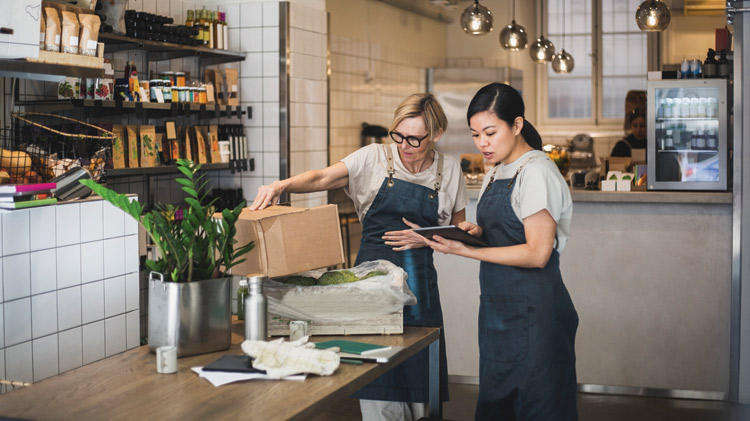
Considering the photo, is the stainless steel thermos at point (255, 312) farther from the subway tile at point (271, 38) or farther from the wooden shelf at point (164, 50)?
the subway tile at point (271, 38)

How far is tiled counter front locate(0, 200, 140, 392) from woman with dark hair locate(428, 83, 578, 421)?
1325mm

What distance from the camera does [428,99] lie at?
10.8 feet

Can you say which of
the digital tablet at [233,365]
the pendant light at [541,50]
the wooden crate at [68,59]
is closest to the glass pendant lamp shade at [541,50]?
the pendant light at [541,50]

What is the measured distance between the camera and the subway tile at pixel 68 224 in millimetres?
3049

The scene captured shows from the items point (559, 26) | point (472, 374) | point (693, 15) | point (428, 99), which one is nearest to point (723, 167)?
point (472, 374)

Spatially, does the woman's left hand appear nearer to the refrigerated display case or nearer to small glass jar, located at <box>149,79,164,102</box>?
small glass jar, located at <box>149,79,164,102</box>

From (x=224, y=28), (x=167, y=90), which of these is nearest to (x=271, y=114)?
(x=224, y=28)

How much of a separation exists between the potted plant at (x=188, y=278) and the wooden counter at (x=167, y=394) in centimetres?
7

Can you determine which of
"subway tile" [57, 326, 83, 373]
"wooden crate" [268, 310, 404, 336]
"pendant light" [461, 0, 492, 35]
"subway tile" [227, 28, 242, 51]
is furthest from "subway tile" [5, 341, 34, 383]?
"pendant light" [461, 0, 492, 35]

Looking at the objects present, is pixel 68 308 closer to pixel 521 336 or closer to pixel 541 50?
pixel 521 336

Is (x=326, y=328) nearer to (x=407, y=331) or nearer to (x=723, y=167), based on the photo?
(x=407, y=331)

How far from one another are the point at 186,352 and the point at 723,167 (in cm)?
387

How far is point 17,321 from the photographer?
2883 mm

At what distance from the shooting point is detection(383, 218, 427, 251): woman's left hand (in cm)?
293
